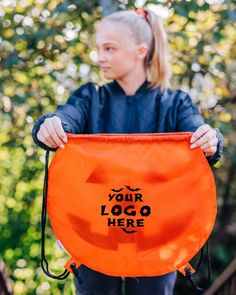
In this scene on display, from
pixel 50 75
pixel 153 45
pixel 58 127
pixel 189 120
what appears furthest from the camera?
pixel 50 75

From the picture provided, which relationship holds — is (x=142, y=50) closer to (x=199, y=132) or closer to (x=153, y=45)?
(x=153, y=45)

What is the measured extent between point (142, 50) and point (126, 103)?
9.7 inches

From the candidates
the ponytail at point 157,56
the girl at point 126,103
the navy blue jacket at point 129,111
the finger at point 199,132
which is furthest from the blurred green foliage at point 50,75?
the finger at point 199,132

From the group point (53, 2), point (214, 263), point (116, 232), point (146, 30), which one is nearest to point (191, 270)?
point (116, 232)

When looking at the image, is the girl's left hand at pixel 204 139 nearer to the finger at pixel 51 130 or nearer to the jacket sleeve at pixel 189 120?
the jacket sleeve at pixel 189 120

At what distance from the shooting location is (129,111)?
7.28 feet

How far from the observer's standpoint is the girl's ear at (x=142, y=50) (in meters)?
2.28

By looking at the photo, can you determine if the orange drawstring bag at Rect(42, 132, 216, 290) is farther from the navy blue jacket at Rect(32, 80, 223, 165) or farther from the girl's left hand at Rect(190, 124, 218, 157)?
the navy blue jacket at Rect(32, 80, 223, 165)

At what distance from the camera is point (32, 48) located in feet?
10.1

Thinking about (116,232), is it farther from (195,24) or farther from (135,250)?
(195,24)

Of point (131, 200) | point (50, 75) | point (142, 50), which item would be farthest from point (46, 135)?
point (50, 75)

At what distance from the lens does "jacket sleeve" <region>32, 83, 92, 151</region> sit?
6.47 ft

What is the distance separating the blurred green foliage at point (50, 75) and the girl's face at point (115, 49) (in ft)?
2.01

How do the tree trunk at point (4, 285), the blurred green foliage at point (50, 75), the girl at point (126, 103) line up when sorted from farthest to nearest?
the tree trunk at point (4, 285), the blurred green foliage at point (50, 75), the girl at point (126, 103)
